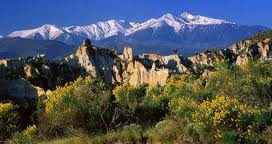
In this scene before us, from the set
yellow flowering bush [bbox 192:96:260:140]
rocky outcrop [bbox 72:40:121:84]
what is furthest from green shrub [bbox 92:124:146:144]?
rocky outcrop [bbox 72:40:121:84]

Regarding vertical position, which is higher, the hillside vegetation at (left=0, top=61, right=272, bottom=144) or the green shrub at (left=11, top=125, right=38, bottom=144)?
the hillside vegetation at (left=0, top=61, right=272, bottom=144)

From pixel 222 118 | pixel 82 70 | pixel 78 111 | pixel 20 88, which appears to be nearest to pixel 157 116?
pixel 78 111

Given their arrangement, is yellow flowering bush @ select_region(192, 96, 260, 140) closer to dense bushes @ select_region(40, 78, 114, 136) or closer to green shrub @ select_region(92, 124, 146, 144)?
green shrub @ select_region(92, 124, 146, 144)

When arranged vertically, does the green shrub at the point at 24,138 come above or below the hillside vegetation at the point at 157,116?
below

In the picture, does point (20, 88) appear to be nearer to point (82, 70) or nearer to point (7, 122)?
point (82, 70)

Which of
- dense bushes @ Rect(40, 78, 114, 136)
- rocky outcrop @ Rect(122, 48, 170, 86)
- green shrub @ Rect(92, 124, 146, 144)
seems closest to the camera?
green shrub @ Rect(92, 124, 146, 144)

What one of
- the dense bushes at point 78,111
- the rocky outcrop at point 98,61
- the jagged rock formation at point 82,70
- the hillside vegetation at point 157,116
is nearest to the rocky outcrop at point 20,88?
the jagged rock formation at point 82,70

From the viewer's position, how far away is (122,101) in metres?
43.9

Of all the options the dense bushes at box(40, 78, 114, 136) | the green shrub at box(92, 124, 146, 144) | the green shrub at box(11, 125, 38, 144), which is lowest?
the green shrub at box(11, 125, 38, 144)

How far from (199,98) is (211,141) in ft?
34.4

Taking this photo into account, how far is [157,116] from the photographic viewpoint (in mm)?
41906

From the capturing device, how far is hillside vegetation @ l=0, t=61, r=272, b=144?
29.4m

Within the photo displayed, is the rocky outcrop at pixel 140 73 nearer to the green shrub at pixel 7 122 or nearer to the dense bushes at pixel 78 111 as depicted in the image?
the green shrub at pixel 7 122

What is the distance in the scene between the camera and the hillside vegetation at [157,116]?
96.4 feet
